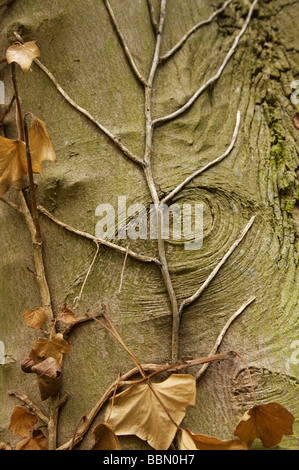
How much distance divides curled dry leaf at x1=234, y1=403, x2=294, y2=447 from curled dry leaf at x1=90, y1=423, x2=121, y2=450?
0.20 metres

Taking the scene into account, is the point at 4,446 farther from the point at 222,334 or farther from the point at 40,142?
the point at 40,142

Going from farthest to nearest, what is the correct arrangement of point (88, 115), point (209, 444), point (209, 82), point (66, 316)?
point (209, 82), point (88, 115), point (66, 316), point (209, 444)

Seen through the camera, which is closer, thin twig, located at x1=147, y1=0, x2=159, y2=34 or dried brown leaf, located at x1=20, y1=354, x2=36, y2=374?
dried brown leaf, located at x1=20, y1=354, x2=36, y2=374

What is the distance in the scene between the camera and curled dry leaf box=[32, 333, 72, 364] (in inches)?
26.0

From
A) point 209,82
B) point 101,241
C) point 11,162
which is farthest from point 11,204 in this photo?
point 209,82

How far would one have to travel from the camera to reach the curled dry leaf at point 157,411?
596 mm

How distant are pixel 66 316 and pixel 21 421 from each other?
199 millimetres

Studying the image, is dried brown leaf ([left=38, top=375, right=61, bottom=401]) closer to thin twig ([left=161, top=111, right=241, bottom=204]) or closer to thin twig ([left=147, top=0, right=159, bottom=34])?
thin twig ([left=161, top=111, right=241, bottom=204])

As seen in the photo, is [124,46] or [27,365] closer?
[27,365]

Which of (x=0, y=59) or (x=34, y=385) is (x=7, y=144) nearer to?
(x=0, y=59)

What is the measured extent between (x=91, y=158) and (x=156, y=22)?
39cm

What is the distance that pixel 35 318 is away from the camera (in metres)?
0.69

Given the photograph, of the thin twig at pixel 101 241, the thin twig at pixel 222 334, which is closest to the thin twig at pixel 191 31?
the thin twig at pixel 101 241

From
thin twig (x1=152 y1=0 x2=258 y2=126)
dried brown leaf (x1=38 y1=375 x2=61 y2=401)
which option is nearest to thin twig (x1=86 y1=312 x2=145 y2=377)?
dried brown leaf (x1=38 y1=375 x2=61 y2=401)
